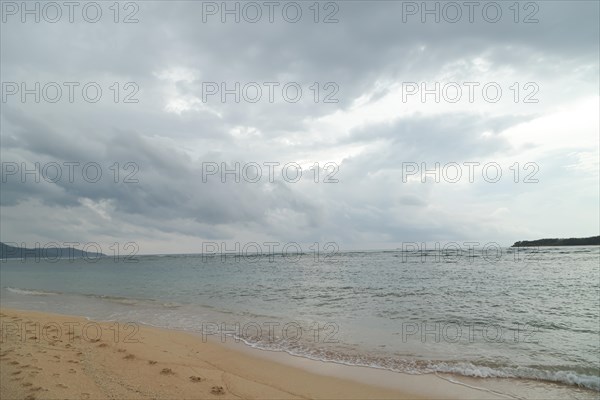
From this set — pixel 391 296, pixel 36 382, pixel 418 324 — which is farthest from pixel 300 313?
pixel 36 382

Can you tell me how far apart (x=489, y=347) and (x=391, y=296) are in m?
10.4

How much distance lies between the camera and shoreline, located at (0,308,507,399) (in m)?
6.53

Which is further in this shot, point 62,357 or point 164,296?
point 164,296

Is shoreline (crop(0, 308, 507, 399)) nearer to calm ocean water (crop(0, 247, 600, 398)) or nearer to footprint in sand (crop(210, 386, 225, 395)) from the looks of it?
footprint in sand (crop(210, 386, 225, 395))

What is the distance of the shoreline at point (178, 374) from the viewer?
6.53 m

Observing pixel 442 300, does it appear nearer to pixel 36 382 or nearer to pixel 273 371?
pixel 273 371

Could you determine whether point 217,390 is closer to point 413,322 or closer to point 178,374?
point 178,374

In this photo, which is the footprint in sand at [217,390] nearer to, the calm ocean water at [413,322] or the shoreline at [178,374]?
the shoreline at [178,374]

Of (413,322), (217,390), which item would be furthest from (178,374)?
(413,322)

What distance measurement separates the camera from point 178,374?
297 inches

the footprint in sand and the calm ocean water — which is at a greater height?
the footprint in sand

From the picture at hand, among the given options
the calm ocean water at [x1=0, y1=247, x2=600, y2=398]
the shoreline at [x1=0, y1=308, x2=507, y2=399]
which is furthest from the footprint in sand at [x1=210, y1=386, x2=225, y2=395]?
the calm ocean water at [x1=0, y1=247, x2=600, y2=398]

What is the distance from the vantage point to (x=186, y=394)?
6.42 m

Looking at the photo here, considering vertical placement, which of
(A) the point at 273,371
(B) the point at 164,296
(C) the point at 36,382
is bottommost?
(B) the point at 164,296
